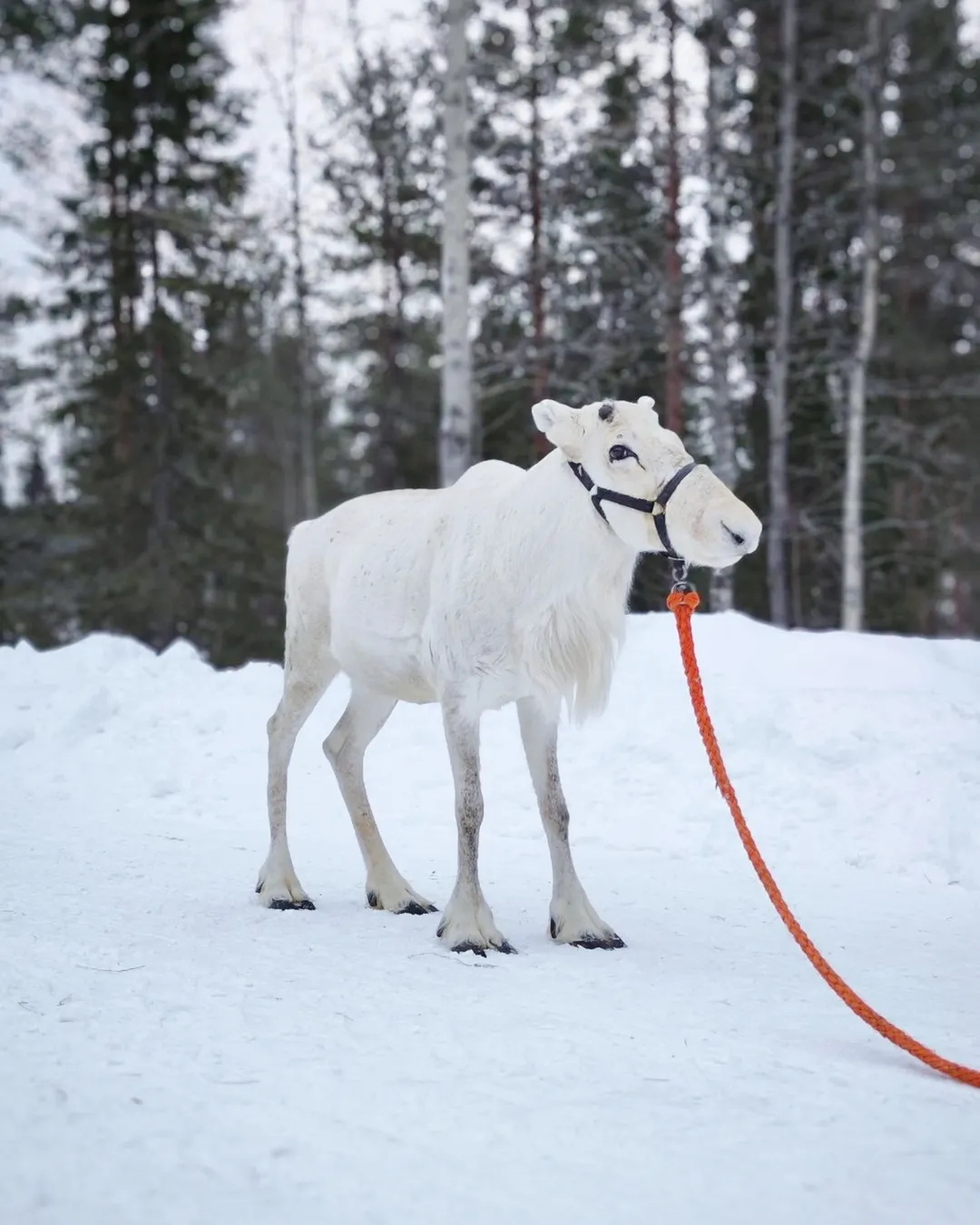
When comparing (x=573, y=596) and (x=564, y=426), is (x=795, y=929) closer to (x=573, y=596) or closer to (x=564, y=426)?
(x=573, y=596)

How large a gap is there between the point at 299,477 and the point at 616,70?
17318mm

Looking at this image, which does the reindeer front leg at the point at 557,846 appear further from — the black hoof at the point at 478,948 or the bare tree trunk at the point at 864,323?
the bare tree trunk at the point at 864,323

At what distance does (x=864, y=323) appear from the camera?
49.9ft

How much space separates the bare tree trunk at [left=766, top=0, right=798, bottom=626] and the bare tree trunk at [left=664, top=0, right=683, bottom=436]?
2.12 meters

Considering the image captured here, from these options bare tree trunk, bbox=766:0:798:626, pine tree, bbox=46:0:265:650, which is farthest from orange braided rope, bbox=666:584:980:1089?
pine tree, bbox=46:0:265:650

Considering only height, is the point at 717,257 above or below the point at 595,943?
above

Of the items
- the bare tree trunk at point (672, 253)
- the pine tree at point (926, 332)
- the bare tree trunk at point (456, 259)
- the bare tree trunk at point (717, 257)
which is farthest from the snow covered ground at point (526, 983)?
the pine tree at point (926, 332)

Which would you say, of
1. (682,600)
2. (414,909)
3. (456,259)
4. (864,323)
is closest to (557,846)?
(414,909)

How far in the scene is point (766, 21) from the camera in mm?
16703

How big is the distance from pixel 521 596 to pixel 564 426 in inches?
27.1

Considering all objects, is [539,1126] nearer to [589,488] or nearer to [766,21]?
[589,488]

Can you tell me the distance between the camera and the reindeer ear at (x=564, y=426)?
13.7ft

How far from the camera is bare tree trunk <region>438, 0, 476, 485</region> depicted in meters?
10.6

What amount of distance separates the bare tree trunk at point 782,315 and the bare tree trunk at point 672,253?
6.95 ft
